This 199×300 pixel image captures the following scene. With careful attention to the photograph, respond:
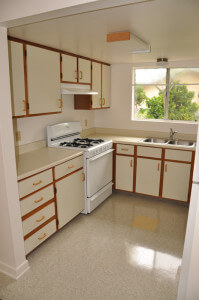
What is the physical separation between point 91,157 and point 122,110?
1.53 meters

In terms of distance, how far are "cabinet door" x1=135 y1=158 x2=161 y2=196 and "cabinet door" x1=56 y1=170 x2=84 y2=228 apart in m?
1.04

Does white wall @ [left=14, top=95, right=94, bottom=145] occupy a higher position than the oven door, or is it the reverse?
white wall @ [left=14, top=95, right=94, bottom=145]

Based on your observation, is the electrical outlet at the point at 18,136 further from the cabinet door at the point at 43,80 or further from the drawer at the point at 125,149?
the drawer at the point at 125,149

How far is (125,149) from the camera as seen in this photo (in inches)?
144

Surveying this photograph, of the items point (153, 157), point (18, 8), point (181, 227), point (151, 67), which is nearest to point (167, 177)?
point (153, 157)

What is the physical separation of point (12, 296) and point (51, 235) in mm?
784

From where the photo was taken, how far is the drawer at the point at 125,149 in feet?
11.9

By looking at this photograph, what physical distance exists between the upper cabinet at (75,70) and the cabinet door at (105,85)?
51cm

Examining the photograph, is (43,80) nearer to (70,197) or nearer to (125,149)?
(70,197)

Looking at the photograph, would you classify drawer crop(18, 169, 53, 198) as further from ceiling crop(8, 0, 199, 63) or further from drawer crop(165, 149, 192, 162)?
drawer crop(165, 149, 192, 162)

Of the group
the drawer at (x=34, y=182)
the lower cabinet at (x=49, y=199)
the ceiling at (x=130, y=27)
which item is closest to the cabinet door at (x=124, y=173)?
the lower cabinet at (x=49, y=199)

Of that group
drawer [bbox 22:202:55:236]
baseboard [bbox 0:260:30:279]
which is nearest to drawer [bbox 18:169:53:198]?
drawer [bbox 22:202:55:236]

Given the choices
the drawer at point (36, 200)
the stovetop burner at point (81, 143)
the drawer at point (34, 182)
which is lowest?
the drawer at point (36, 200)

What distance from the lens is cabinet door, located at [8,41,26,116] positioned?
227 cm
